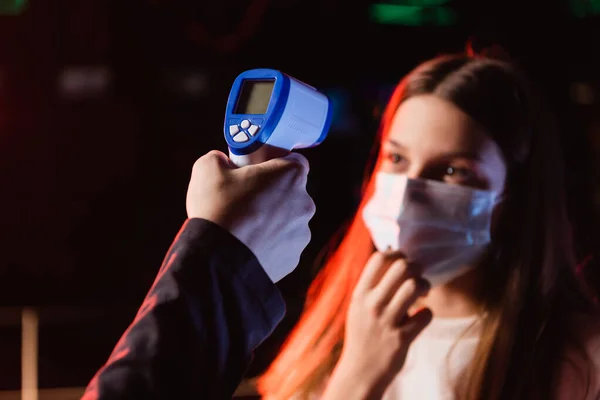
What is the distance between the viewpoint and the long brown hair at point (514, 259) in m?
1.24

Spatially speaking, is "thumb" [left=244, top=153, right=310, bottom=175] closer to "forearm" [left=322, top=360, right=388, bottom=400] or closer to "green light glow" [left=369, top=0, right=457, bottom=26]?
"forearm" [left=322, top=360, right=388, bottom=400]

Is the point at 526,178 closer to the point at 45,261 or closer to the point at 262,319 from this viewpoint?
the point at 262,319

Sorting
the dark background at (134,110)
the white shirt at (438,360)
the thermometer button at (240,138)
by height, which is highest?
the thermometer button at (240,138)

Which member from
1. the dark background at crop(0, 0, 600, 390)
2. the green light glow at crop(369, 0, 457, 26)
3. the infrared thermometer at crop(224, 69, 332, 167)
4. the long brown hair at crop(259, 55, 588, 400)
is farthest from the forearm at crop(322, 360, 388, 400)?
the green light glow at crop(369, 0, 457, 26)

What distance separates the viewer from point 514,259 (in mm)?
1315

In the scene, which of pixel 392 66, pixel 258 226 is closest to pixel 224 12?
pixel 392 66

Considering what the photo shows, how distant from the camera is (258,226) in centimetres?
62

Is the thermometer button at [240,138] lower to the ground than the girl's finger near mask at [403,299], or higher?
higher

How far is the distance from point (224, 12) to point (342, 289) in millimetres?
4298

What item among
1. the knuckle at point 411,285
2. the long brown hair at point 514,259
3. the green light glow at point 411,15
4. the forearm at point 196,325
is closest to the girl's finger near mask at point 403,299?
the knuckle at point 411,285

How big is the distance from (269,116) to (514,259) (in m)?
0.75

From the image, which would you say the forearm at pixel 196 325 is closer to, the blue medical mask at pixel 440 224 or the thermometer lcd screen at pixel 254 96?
the thermometer lcd screen at pixel 254 96

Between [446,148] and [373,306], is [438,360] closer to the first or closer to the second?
[373,306]

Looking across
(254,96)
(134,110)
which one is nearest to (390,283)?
(254,96)
